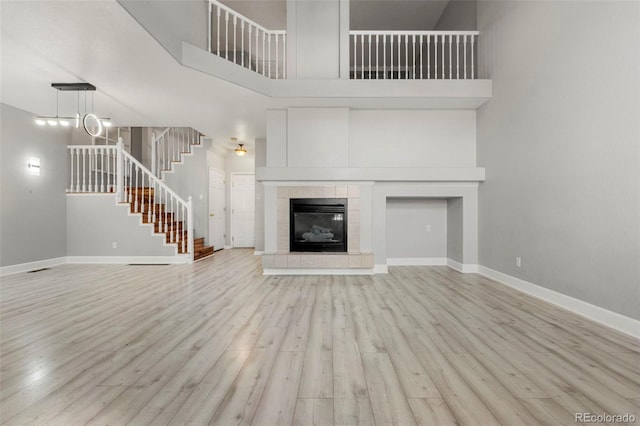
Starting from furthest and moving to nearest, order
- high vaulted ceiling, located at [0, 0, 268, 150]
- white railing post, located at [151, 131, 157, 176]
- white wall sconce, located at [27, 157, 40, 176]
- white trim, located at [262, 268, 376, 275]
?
white railing post, located at [151, 131, 157, 176]
white wall sconce, located at [27, 157, 40, 176]
white trim, located at [262, 268, 376, 275]
high vaulted ceiling, located at [0, 0, 268, 150]

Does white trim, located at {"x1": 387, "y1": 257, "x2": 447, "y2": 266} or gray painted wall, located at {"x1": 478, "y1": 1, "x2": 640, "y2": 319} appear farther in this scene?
white trim, located at {"x1": 387, "y1": 257, "x2": 447, "y2": 266}

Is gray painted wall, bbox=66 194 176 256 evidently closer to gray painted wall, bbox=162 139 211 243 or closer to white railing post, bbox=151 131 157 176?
white railing post, bbox=151 131 157 176

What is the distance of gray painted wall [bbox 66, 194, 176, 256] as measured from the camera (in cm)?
589

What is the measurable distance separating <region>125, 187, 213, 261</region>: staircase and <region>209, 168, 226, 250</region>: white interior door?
3.18 feet

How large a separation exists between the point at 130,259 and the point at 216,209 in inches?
96.8

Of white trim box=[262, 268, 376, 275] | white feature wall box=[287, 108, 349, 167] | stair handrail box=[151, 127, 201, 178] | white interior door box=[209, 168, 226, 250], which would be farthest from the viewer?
white interior door box=[209, 168, 226, 250]

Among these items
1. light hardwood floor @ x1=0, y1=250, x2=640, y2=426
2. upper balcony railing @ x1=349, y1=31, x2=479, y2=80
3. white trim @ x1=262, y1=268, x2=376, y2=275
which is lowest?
light hardwood floor @ x1=0, y1=250, x2=640, y2=426

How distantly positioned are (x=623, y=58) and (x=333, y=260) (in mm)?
3943

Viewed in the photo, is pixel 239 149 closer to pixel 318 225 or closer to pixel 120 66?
pixel 318 225

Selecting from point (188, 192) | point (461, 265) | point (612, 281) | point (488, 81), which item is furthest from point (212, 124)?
A: point (612, 281)

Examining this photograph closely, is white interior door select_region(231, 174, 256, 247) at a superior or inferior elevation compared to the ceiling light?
inferior

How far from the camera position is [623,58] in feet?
8.18

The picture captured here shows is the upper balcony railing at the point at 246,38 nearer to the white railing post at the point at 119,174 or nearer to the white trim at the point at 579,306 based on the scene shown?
the white railing post at the point at 119,174

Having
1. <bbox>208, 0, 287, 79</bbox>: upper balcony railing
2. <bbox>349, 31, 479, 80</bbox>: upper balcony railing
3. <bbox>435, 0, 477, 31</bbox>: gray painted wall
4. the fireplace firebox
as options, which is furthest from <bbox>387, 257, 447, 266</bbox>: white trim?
<bbox>435, 0, 477, 31</bbox>: gray painted wall
